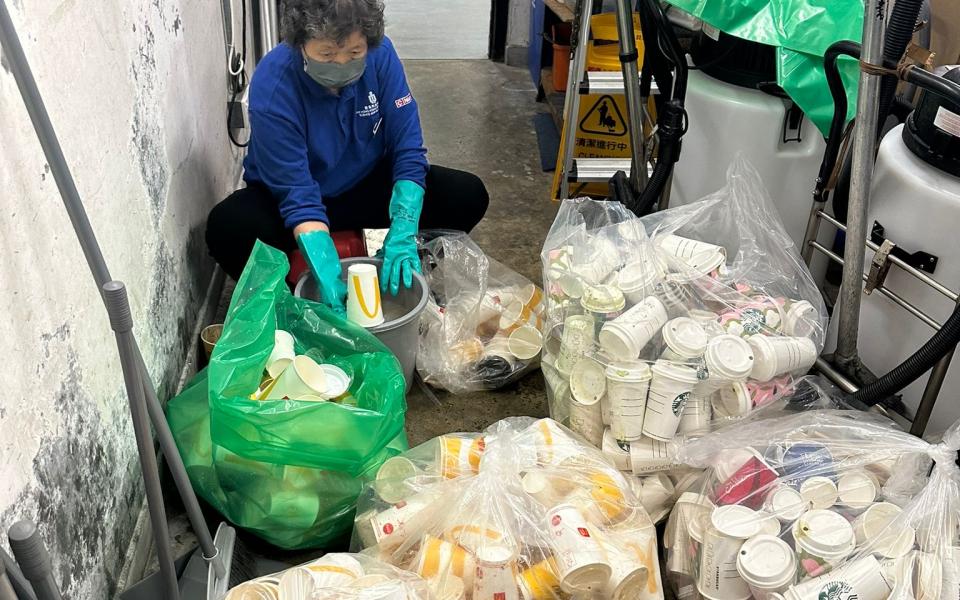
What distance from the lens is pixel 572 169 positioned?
230cm

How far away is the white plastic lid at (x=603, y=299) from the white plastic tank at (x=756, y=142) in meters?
0.52

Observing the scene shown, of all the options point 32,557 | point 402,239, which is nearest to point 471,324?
point 402,239

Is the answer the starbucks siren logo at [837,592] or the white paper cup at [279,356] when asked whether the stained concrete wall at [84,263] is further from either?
the starbucks siren logo at [837,592]

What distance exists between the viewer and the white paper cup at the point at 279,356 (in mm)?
1354

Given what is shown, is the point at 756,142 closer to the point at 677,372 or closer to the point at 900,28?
the point at 900,28

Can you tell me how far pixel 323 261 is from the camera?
5.25 ft

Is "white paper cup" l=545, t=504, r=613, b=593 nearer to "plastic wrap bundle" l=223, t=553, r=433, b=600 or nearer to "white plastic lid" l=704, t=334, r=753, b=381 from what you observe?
"plastic wrap bundle" l=223, t=553, r=433, b=600

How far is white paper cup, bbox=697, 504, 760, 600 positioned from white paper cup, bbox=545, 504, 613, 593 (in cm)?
16

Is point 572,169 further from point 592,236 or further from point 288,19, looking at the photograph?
point 288,19

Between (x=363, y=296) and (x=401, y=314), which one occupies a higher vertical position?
(x=363, y=296)

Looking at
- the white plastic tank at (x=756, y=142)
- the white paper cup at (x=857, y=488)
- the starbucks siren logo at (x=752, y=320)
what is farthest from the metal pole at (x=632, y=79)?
the white paper cup at (x=857, y=488)

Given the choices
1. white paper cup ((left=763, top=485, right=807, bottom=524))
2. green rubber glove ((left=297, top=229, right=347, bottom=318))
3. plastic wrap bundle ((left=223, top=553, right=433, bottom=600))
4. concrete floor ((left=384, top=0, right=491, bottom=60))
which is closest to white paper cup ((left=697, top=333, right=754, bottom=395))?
white paper cup ((left=763, top=485, right=807, bottom=524))

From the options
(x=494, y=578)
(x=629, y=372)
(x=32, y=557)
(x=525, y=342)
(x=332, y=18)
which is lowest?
(x=525, y=342)

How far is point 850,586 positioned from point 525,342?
2.88 feet
